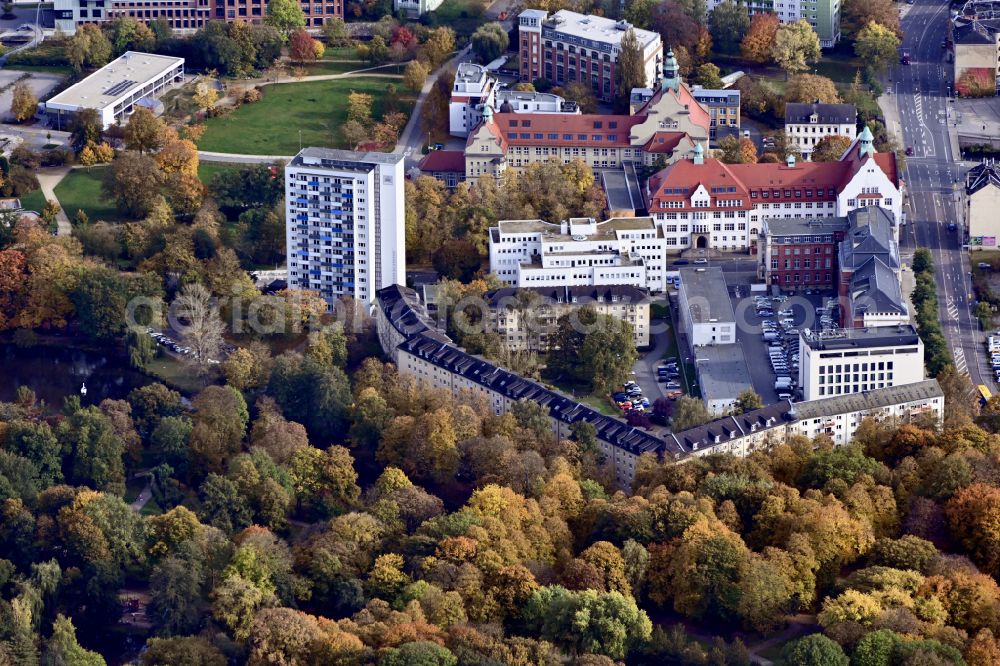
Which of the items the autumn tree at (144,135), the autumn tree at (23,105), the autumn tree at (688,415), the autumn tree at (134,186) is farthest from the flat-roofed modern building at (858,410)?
the autumn tree at (23,105)

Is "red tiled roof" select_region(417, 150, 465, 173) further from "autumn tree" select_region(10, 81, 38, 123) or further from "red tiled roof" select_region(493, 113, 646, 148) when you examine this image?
"autumn tree" select_region(10, 81, 38, 123)

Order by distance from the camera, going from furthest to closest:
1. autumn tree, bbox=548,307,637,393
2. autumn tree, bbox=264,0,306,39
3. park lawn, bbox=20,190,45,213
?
1. autumn tree, bbox=264,0,306,39
2. park lawn, bbox=20,190,45,213
3. autumn tree, bbox=548,307,637,393

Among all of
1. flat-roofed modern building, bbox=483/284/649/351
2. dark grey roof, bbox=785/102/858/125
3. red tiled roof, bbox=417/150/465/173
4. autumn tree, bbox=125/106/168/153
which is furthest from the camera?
autumn tree, bbox=125/106/168/153

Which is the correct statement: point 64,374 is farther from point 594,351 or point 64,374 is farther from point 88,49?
point 88,49

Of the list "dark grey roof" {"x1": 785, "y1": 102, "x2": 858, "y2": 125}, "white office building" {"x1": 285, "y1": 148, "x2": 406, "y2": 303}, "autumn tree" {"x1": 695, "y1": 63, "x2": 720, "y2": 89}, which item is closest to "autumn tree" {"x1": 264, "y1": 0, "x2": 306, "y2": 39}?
"autumn tree" {"x1": 695, "y1": 63, "x2": 720, "y2": 89}

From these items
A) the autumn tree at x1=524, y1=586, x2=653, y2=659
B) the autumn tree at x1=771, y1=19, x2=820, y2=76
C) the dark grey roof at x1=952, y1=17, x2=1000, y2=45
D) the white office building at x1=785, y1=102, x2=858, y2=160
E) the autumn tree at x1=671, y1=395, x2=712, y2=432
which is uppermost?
the dark grey roof at x1=952, y1=17, x2=1000, y2=45

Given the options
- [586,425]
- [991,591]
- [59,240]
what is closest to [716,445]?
[586,425]

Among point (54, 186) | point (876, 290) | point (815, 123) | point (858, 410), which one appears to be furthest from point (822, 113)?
point (54, 186)
